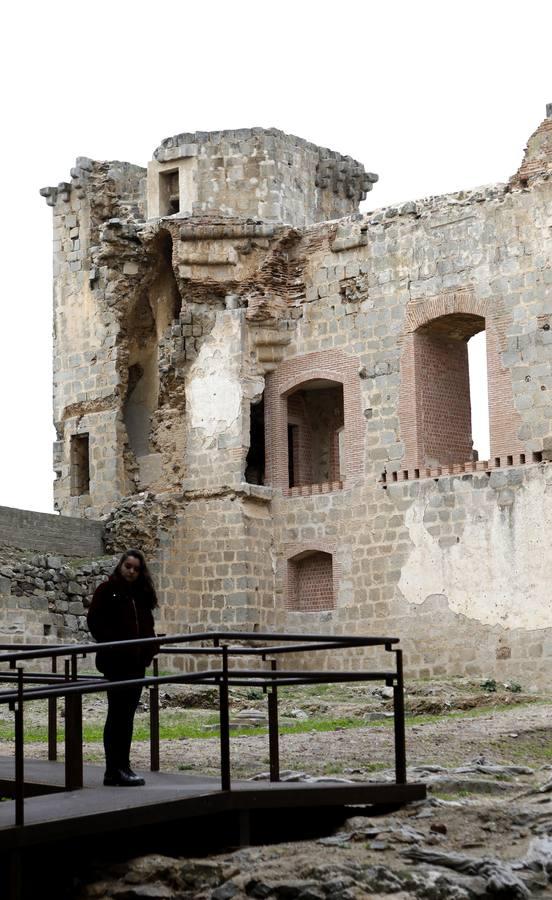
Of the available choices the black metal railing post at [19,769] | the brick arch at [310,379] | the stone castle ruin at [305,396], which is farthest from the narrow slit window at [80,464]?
the black metal railing post at [19,769]

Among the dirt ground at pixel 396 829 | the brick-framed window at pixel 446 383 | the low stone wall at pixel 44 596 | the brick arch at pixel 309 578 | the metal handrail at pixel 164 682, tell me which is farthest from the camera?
the brick arch at pixel 309 578

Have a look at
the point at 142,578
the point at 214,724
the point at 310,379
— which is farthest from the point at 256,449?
the point at 142,578

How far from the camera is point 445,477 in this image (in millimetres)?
24031

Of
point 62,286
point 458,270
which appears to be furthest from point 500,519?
point 62,286

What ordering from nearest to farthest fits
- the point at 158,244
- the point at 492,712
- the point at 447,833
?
the point at 447,833 < the point at 492,712 < the point at 158,244

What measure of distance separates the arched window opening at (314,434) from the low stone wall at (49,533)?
328 centimetres

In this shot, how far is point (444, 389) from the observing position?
2516 cm

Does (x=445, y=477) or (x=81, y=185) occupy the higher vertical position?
(x=81, y=185)

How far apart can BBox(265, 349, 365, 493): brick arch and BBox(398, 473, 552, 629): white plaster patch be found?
163 cm

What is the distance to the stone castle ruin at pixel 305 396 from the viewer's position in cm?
2356

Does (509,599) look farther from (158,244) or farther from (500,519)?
(158,244)

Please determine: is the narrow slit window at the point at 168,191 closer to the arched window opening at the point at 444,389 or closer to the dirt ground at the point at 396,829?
the arched window opening at the point at 444,389

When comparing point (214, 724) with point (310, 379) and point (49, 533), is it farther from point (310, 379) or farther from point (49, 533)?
point (310, 379)

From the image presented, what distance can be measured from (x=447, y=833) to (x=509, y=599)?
13.2 m
